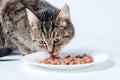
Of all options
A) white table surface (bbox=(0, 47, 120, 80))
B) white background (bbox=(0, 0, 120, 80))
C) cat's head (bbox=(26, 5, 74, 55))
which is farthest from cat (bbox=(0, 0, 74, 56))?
white background (bbox=(0, 0, 120, 80))

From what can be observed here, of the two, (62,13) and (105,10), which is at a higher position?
(105,10)

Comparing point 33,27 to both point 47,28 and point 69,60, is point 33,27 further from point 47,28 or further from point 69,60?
point 69,60

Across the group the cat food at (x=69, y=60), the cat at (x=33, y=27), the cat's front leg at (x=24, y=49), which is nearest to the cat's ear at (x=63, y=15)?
the cat at (x=33, y=27)

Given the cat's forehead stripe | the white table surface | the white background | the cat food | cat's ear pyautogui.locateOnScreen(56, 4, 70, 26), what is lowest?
the white table surface

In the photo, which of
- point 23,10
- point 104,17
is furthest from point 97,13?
point 23,10

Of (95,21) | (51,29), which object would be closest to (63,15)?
(51,29)

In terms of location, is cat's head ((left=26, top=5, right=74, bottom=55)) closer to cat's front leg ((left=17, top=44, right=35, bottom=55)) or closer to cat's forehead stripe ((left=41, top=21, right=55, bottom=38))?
cat's forehead stripe ((left=41, top=21, right=55, bottom=38))

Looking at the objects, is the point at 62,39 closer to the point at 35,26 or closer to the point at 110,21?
the point at 35,26
